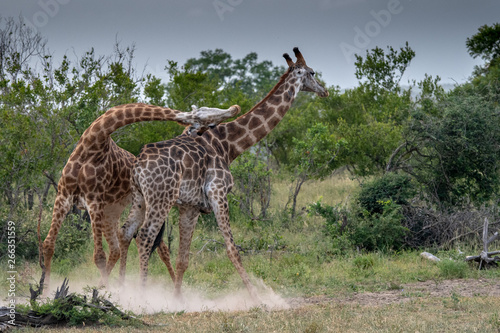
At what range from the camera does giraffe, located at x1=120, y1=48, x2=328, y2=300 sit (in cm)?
712

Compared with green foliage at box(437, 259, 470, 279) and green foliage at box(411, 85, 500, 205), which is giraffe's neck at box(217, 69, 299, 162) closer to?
green foliage at box(437, 259, 470, 279)

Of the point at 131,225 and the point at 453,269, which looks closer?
the point at 131,225

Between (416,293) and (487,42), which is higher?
(487,42)

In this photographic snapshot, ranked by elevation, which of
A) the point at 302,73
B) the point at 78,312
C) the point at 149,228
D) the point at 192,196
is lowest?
the point at 78,312

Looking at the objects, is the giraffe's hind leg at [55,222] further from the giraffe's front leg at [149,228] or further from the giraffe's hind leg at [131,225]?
the giraffe's front leg at [149,228]

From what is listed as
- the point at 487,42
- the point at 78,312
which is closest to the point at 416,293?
the point at 78,312

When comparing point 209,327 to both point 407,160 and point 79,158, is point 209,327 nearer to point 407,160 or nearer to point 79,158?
point 79,158

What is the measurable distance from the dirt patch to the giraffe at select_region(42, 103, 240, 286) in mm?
2525

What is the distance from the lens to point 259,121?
820 cm

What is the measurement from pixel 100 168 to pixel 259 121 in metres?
2.22

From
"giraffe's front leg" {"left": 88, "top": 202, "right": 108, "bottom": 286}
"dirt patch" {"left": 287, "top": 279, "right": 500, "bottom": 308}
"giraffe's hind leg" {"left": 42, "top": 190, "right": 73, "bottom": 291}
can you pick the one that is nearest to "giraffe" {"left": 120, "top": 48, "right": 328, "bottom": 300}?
"giraffe's front leg" {"left": 88, "top": 202, "right": 108, "bottom": 286}

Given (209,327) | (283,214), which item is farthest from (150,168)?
(283,214)

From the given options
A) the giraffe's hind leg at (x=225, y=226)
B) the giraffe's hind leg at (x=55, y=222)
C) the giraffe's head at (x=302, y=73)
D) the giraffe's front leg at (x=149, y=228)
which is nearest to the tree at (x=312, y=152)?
the giraffe's head at (x=302, y=73)

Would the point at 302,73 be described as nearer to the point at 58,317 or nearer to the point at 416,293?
the point at 416,293
